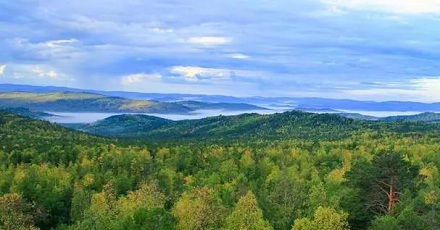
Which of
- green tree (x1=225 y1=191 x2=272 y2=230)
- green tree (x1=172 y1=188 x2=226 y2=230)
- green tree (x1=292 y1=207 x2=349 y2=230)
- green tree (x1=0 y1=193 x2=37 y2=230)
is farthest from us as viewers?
green tree (x1=0 y1=193 x2=37 y2=230)

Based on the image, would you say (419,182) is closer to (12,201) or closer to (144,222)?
(144,222)

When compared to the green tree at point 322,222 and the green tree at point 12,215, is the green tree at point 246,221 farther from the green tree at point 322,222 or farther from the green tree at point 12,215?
the green tree at point 12,215

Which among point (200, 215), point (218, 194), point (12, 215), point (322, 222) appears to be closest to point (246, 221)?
point (200, 215)

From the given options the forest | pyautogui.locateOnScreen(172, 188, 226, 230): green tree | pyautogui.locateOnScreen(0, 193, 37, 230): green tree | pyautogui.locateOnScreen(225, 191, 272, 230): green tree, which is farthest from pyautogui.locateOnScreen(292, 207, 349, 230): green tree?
pyautogui.locateOnScreen(0, 193, 37, 230): green tree

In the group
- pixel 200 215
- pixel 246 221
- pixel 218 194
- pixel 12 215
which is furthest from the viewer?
pixel 218 194

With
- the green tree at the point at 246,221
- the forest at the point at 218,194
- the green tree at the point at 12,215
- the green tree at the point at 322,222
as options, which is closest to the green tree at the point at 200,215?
the forest at the point at 218,194

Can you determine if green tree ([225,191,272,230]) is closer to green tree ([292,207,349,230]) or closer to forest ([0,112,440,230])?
forest ([0,112,440,230])

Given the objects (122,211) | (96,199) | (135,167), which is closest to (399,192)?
(122,211)

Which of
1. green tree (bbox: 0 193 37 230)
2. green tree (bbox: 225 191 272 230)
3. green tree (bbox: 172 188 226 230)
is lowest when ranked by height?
green tree (bbox: 0 193 37 230)

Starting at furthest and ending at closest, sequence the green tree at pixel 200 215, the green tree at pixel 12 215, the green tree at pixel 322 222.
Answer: the green tree at pixel 12 215 < the green tree at pixel 200 215 < the green tree at pixel 322 222

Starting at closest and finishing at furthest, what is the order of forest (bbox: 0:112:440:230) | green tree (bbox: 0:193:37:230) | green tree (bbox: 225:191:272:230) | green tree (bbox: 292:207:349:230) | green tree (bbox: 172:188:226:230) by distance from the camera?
1. green tree (bbox: 292:207:349:230)
2. green tree (bbox: 225:191:272:230)
3. forest (bbox: 0:112:440:230)
4. green tree (bbox: 172:188:226:230)
5. green tree (bbox: 0:193:37:230)

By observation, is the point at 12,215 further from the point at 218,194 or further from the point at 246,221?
the point at 246,221
